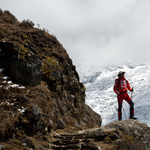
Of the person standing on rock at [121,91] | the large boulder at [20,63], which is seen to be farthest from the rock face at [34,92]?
the person standing on rock at [121,91]

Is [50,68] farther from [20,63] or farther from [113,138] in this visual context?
[113,138]

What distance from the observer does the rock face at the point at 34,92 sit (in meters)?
7.59

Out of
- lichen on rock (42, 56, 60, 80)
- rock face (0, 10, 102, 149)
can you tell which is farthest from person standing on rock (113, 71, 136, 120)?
lichen on rock (42, 56, 60, 80)

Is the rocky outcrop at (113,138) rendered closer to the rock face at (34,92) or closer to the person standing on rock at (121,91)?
the rock face at (34,92)

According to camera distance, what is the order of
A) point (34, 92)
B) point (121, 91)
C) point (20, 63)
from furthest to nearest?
point (121, 91) → point (20, 63) → point (34, 92)

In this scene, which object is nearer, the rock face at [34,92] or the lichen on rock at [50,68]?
the rock face at [34,92]

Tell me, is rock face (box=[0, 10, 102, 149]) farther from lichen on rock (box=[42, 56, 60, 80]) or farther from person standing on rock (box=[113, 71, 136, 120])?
person standing on rock (box=[113, 71, 136, 120])

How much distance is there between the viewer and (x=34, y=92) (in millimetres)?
9875

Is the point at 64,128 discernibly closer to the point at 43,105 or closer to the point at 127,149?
the point at 43,105

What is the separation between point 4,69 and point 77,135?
5907 mm

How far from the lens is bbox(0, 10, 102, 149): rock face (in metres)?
7.59

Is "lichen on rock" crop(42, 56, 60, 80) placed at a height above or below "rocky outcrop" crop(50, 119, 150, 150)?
above

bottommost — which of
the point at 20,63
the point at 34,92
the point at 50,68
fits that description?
the point at 34,92

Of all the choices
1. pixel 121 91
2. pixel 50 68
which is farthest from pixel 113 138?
pixel 50 68
